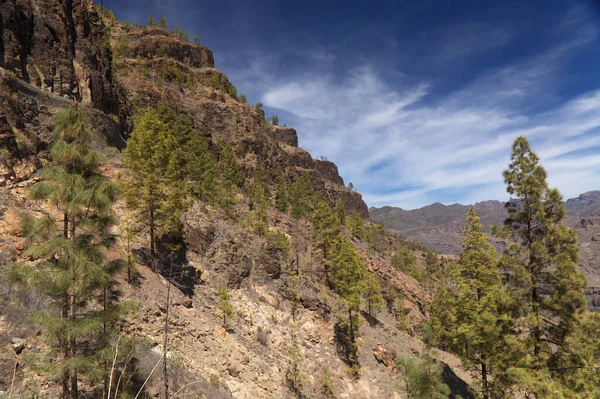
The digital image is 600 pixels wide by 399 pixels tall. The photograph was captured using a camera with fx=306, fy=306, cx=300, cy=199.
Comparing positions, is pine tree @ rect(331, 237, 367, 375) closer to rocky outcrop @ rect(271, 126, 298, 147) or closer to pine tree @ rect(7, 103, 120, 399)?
pine tree @ rect(7, 103, 120, 399)

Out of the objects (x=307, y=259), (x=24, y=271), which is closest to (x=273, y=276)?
(x=307, y=259)

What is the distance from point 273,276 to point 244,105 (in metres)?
98.8

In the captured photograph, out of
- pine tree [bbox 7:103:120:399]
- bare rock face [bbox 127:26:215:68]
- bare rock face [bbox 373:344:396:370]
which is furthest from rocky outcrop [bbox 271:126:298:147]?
pine tree [bbox 7:103:120:399]

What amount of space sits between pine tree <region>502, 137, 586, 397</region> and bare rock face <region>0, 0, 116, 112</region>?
44.4 metres

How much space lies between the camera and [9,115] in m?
23.2

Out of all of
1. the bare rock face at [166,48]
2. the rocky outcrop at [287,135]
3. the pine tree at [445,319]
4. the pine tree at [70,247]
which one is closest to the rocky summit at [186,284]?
the pine tree at [70,247]

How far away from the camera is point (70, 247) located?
9.29 meters

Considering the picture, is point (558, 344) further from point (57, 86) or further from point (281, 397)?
point (57, 86)

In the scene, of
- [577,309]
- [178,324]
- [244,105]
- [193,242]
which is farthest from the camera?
[244,105]

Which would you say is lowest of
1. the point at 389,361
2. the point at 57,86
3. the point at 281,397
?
the point at 389,361

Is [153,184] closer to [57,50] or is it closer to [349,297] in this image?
[349,297]

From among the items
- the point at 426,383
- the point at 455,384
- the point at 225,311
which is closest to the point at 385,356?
the point at 455,384

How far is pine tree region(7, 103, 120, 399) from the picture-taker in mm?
9070

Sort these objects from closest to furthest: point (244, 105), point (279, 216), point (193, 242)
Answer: point (193, 242) → point (279, 216) → point (244, 105)
